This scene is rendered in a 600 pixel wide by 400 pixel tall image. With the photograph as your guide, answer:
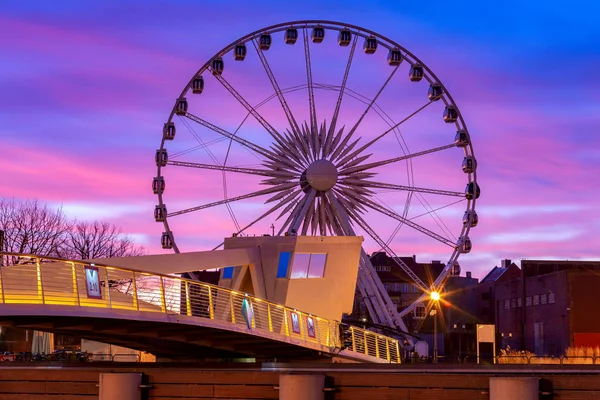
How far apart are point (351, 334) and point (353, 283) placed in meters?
6.57

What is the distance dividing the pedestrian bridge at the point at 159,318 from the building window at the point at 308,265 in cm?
337

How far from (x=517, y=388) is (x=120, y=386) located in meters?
7.37

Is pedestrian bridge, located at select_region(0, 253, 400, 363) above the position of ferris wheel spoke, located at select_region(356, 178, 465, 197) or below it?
below

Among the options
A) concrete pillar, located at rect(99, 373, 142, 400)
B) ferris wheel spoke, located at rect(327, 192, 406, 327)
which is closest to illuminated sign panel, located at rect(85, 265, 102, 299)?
concrete pillar, located at rect(99, 373, 142, 400)

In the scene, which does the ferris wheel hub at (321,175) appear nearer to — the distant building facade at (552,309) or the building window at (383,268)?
the distant building facade at (552,309)

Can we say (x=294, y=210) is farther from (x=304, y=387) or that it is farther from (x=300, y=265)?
(x=304, y=387)

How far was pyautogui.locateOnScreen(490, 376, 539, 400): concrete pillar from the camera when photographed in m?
18.5

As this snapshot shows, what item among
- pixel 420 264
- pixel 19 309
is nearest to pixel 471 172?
pixel 19 309

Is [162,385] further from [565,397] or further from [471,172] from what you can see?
[471,172]

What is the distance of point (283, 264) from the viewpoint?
157ft

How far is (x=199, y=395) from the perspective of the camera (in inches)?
834

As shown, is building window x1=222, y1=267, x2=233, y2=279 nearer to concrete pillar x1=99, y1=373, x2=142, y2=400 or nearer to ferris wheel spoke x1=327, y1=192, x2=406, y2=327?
ferris wheel spoke x1=327, y1=192, x2=406, y2=327

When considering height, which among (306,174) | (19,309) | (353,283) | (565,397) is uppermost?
(306,174)

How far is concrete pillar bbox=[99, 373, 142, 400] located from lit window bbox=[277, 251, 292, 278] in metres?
26.6
